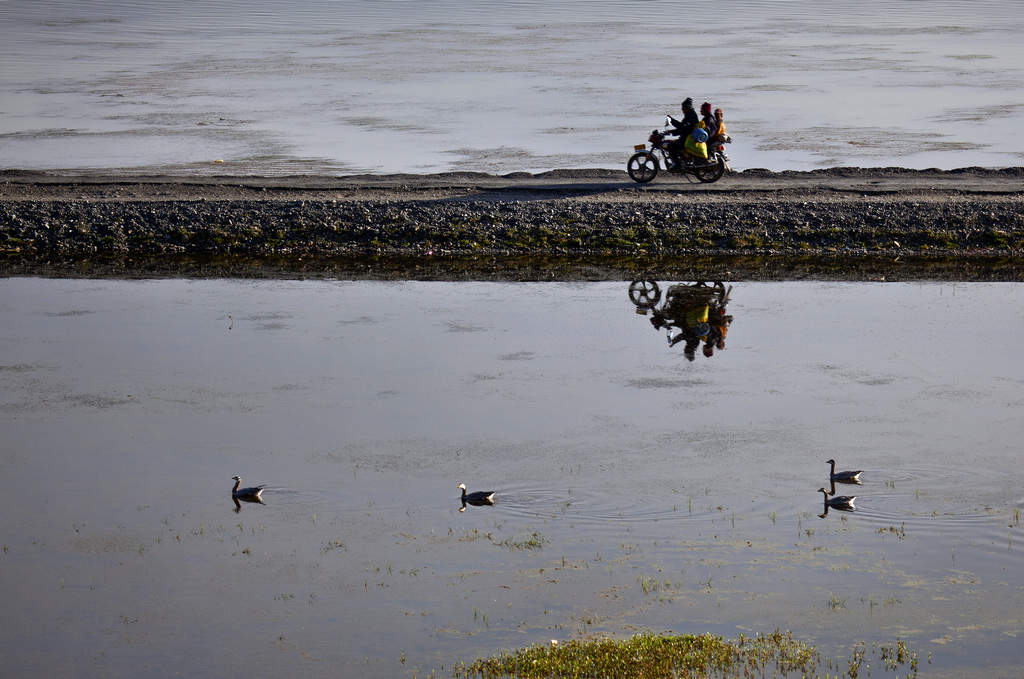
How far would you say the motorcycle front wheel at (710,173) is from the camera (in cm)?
2224

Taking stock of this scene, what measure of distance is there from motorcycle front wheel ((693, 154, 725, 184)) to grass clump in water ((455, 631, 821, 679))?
15.3 metres

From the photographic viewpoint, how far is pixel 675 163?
22094 millimetres

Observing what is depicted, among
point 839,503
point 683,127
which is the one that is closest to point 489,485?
point 839,503

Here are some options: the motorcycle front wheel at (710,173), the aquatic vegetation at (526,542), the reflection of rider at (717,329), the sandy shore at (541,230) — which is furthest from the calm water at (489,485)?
the motorcycle front wheel at (710,173)

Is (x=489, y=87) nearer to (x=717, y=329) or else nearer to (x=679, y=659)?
(x=717, y=329)

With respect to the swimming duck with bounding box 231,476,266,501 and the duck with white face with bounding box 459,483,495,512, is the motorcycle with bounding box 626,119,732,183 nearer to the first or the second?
the duck with white face with bounding box 459,483,495,512

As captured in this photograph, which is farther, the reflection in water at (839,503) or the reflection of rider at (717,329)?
the reflection of rider at (717,329)

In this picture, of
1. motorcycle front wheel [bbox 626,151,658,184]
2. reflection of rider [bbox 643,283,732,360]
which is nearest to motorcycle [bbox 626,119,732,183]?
motorcycle front wheel [bbox 626,151,658,184]

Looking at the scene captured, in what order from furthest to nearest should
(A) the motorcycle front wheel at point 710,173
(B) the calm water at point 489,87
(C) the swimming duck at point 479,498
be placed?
1. (B) the calm water at point 489,87
2. (A) the motorcycle front wheel at point 710,173
3. (C) the swimming duck at point 479,498

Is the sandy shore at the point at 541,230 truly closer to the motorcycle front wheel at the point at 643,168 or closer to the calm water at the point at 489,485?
the motorcycle front wheel at the point at 643,168

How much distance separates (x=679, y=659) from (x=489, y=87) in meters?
33.6

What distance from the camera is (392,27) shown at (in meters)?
63.8

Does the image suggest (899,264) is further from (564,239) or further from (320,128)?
(320,128)

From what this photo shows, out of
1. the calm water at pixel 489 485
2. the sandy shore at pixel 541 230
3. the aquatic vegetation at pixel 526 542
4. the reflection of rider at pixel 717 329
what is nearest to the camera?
the calm water at pixel 489 485
